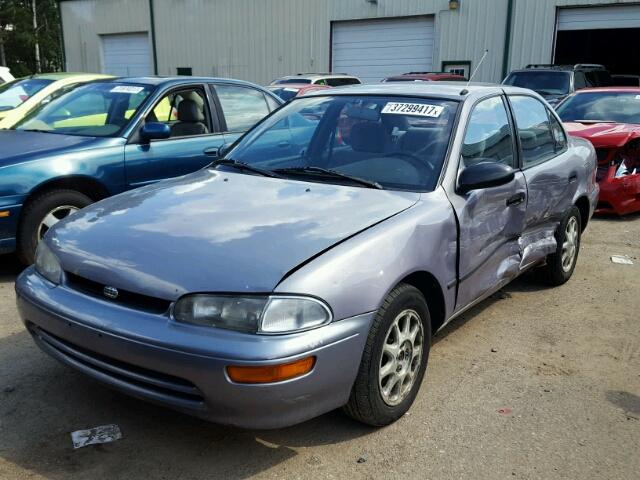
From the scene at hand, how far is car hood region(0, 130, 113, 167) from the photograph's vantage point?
4886mm

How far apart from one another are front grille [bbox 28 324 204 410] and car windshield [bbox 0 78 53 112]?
7.61 metres

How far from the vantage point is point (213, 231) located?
2.85 m

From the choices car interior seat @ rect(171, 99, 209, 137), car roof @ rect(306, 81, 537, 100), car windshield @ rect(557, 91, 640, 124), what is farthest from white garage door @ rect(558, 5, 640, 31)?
car roof @ rect(306, 81, 537, 100)

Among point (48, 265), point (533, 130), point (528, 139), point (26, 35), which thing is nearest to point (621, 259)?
point (533, 130)

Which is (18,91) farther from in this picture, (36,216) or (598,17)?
(598,17)

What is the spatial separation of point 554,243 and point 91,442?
3.51 m

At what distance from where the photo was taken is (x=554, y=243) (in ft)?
15.5

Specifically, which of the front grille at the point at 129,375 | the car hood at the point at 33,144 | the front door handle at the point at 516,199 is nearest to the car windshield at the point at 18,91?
the car hood at the point at 33,144

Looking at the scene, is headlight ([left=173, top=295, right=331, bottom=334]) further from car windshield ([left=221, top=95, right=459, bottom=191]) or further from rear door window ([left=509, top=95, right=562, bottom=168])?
rear door window ([left=509, top=95, right=562, bottom=168])

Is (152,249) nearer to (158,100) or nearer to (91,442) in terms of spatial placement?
(91,442)

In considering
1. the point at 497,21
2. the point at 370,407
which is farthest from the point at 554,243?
the point at 497,21

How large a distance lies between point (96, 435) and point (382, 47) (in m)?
18.6

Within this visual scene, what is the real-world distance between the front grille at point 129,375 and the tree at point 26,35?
44.4m

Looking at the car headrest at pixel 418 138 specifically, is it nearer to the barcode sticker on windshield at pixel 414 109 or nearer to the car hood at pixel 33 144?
the barcode sticker on windshield at pixel 414 109
